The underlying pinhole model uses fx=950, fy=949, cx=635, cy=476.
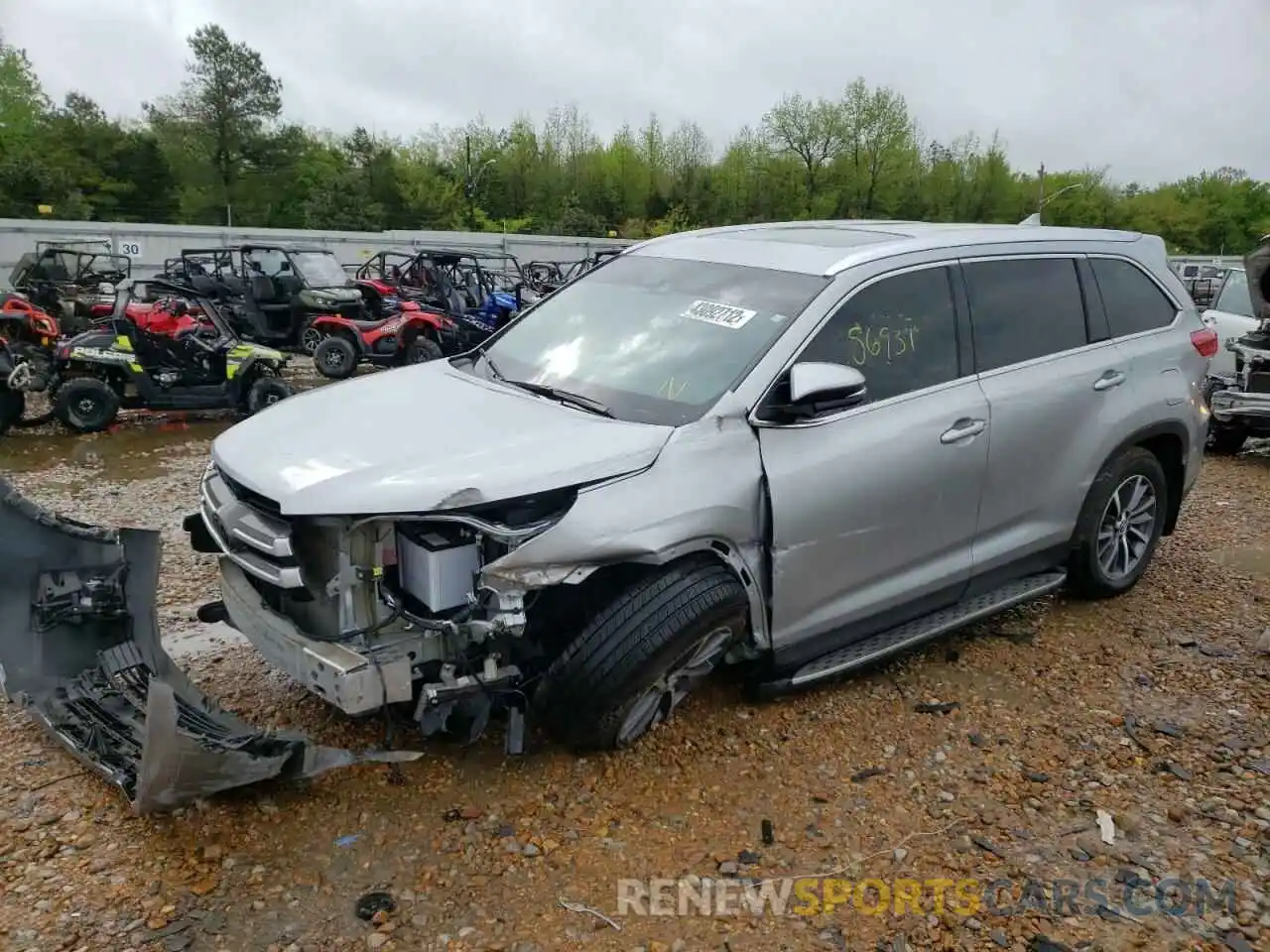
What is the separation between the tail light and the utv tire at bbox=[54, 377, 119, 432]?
9.57 metres

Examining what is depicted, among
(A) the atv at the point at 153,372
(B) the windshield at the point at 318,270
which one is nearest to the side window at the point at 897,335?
(A) the atv at the point at 153,372

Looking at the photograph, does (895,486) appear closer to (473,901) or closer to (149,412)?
(473,901)

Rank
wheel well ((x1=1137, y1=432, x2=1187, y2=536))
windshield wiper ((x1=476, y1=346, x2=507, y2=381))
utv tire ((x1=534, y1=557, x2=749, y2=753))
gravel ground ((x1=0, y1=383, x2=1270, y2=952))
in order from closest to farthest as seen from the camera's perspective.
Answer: gravel ground ((x1=0, y1=383, x2=1270, y2=952)) → utv tire ((x1=534, y1=557, x2=749, y2=753)) → windshield wiper ((x1=476, y1=346, x2=507, y2=381)) → wheel well ((x1=1137, y1=432, x2=1187, y2=536))

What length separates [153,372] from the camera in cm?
996

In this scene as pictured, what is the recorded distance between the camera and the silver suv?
2.96 meters

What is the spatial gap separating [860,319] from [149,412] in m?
9.52

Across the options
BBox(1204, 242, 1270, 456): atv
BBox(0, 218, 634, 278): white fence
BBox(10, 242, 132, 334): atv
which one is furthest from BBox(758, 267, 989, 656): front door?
BBox(0, 218, 634, 278): white fence

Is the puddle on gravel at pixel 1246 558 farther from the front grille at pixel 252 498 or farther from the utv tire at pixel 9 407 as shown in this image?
the utv tire at pixel 9 407

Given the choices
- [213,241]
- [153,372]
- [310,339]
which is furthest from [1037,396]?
[213,241]

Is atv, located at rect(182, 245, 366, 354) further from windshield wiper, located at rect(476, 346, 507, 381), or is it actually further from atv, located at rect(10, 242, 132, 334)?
windshield wiper, located at rect(476, 346, 507, 381)

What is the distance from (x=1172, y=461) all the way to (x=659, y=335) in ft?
9.91

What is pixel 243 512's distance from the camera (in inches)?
125

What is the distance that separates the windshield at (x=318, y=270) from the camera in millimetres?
16281

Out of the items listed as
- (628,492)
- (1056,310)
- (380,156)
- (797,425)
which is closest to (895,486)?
(797,425)
